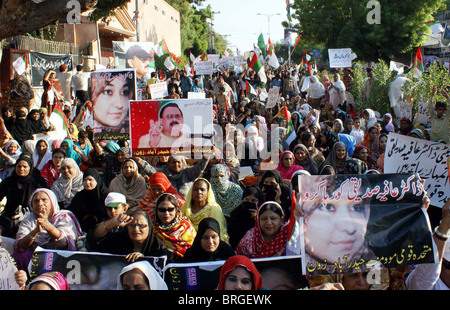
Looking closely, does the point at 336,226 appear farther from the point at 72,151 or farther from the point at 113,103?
the point at 72,151

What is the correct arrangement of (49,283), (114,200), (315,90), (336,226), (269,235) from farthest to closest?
(315,90), (114,200), (269,235), (336,226), (49,283)

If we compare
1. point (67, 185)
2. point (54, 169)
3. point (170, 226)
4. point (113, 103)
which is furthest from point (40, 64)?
point (170, 226)

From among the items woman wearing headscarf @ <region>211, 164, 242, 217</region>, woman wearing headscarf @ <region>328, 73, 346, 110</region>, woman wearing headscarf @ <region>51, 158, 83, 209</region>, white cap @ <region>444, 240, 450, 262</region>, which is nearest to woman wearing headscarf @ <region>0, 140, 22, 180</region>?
woman wearing headscarf @ <region>51, 158, 83, 209</region>

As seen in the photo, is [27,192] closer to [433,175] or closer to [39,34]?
[433,175]

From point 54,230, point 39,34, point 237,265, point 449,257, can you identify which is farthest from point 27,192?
point 39,34

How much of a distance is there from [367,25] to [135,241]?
23320 mm

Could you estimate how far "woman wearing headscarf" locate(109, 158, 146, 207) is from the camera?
16.7ft

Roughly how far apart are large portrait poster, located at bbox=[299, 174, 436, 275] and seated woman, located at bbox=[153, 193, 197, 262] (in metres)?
1.26

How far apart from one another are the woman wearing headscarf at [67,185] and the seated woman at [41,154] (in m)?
1.35

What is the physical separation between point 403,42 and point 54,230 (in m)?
23.6

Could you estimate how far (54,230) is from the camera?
12.1 ft

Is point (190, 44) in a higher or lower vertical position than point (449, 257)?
higher

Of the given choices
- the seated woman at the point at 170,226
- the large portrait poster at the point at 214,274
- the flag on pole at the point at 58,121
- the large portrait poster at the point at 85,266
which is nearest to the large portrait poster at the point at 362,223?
the large portrait poster at the point at 214,274

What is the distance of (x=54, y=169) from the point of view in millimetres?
5863
